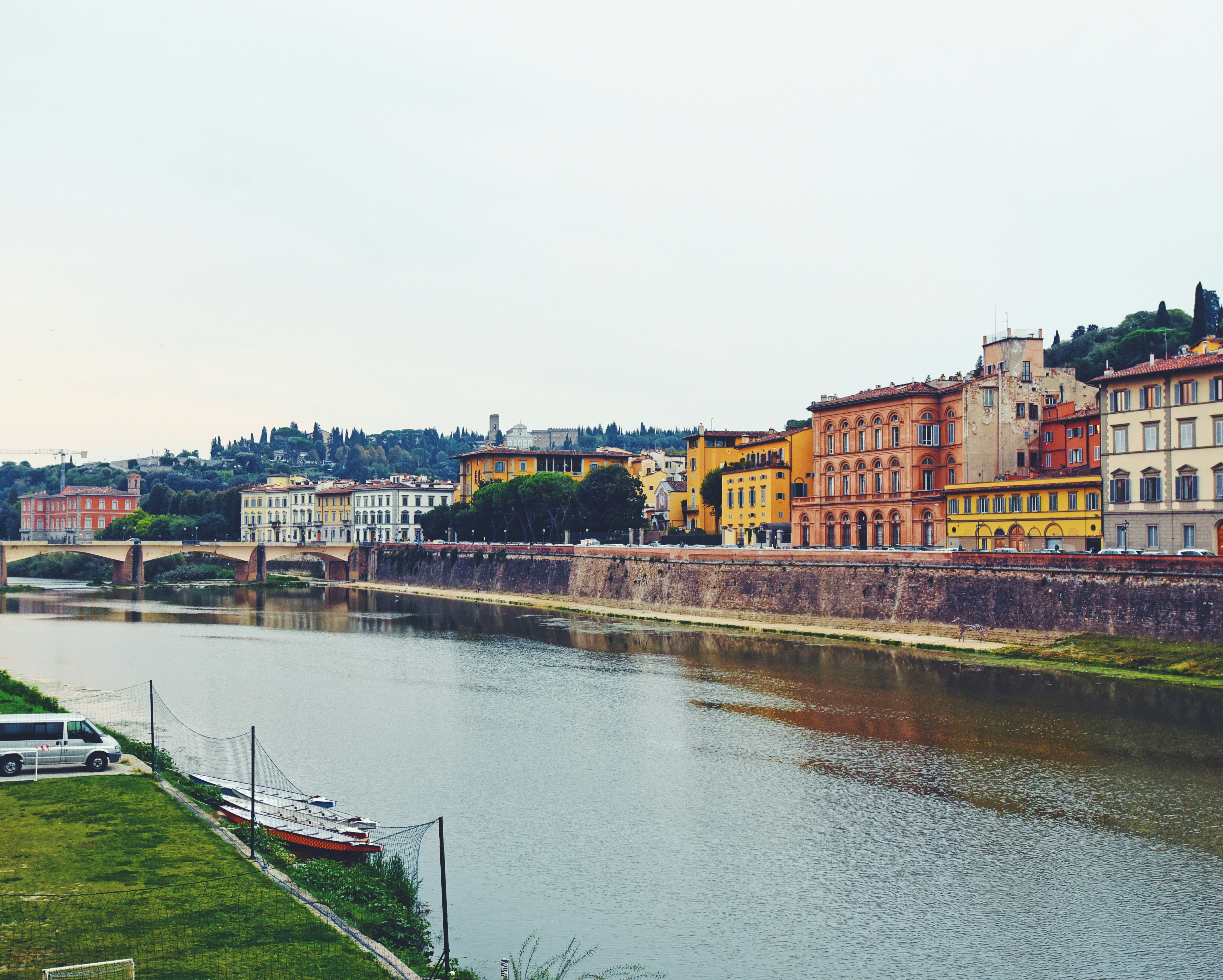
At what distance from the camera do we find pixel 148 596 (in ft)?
317

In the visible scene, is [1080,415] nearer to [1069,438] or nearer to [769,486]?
[1069,438]

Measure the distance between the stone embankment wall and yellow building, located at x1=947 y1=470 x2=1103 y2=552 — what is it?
6071 millimetres

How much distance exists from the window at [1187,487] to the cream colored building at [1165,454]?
0.11ft

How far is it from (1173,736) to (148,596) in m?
86.5

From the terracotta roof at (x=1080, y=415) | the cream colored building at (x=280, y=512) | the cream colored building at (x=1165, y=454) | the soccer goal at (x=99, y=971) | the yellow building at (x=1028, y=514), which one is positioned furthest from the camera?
the cream colored building at (x=280, y=512)

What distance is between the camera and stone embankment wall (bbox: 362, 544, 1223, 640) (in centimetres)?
4519

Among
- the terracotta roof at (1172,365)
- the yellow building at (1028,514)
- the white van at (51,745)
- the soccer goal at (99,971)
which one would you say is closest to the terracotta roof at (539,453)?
the yellow building at (1028,514)

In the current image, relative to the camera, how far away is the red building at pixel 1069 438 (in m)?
63.1

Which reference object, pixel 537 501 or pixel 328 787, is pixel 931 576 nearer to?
pixel 328 787

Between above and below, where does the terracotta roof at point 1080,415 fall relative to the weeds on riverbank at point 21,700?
above

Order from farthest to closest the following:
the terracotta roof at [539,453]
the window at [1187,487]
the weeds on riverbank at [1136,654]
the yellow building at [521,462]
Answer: the yellow building at [521,462] < the terracotta roof at [539,453] < the window at [1187,487] < the weeds on riverbank at [1136,654]

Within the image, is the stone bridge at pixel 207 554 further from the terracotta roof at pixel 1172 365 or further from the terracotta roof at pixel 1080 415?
the terracotta roof at pixel 1172 365

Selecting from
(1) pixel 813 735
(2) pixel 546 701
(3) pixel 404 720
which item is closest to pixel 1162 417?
(1) pixel 813 735

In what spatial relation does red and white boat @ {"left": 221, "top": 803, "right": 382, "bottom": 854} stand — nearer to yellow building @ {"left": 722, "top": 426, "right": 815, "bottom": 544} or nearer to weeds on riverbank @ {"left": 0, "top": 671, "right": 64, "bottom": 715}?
weeds on riverbank @ {"left": 0, "top": 671, "right": 64, "bottom": 715}
